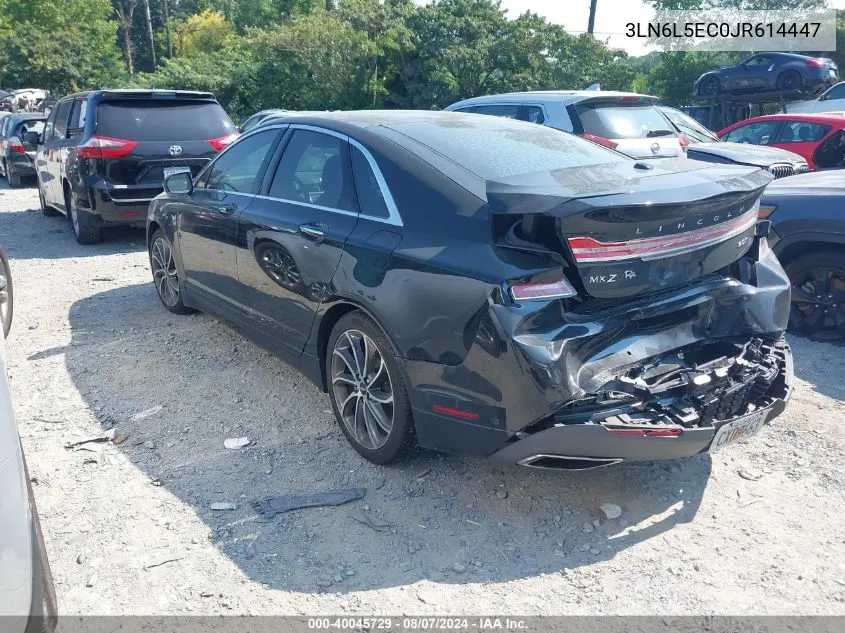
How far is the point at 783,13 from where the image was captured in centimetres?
3409

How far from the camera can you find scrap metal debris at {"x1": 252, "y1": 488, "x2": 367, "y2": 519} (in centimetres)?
345

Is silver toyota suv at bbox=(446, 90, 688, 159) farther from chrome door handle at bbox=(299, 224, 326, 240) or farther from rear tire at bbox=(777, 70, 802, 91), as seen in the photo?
rear tire at bbox=(777, 70, 802, 91)

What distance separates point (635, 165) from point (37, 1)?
4393 centimetres

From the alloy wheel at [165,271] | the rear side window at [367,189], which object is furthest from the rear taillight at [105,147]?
the rear side window at [367,189]

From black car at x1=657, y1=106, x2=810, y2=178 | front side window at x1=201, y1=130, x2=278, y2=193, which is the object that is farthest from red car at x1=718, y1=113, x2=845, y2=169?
front side window at x1=201, y1=130, x2=278, y2=193

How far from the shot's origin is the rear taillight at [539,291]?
294 cm

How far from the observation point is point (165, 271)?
6.13 metres

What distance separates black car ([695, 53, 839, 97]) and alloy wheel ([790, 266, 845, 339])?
14097 mm

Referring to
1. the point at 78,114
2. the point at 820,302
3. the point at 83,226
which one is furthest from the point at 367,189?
the point at 78,114

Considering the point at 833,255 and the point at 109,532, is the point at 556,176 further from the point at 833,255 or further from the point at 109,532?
the point at 833,255

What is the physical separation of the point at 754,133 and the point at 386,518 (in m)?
9.81

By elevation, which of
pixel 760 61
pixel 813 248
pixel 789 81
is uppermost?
pixel 760 61

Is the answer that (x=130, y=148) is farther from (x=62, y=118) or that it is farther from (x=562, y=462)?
(x=562, y=462)

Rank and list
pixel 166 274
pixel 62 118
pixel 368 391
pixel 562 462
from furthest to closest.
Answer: pixel 62 118, pixel 166 274, pixel 368 391, pixel 562 462
